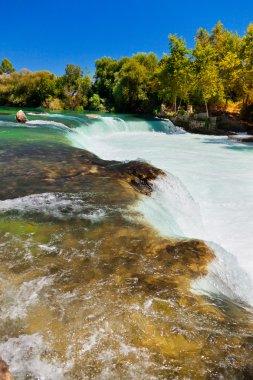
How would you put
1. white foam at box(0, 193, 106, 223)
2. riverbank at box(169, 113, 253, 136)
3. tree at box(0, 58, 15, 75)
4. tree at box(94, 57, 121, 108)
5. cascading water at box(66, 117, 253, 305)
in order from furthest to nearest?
tree at box(0, 58, 15, 75), tree at box(94, 57, 121, 108), riverbank at box(169, 113, 253, 136), white foam at box(0, 193, 106, 223), cascading water at box(66, 117, 253, 305)

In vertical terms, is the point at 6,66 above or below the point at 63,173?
above

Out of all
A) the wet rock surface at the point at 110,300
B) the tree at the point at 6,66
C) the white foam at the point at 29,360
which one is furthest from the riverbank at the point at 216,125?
the tree at the point at 6,66

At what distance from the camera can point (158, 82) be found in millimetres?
37188

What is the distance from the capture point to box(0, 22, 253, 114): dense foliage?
27203mm

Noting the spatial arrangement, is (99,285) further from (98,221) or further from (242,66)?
(242,66)

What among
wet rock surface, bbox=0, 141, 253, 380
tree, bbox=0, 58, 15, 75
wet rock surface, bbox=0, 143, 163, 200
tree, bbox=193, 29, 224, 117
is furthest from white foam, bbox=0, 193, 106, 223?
tree, bbox=0, 58, 15, 75

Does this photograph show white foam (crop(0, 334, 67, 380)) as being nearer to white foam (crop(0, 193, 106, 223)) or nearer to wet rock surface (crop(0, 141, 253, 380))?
wet rock surface (crop(0, 141, 253, 380))

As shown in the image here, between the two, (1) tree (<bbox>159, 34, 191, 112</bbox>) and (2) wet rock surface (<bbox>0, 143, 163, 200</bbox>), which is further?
(1) tree (<bbox>159, 34, 191, 112</bbox>)

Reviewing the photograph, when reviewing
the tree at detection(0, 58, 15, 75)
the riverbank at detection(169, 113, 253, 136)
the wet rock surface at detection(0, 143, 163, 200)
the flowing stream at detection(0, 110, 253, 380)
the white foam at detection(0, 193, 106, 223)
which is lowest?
the flowing stream at detection(0, 110, 253, 380)

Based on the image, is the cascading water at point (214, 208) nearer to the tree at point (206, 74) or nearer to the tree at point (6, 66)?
the tree at point (206, 74)

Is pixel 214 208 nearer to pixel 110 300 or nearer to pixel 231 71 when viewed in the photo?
pixel 110 300

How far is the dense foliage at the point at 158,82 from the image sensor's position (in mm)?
27203

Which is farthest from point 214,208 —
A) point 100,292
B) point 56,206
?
point 100,292

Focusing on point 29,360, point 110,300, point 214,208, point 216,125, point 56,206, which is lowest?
point 214,208
